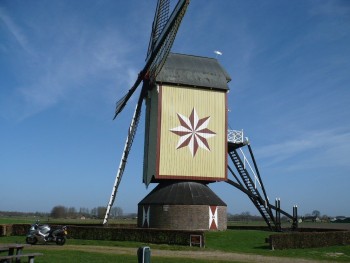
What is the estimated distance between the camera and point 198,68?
3522 centimetres

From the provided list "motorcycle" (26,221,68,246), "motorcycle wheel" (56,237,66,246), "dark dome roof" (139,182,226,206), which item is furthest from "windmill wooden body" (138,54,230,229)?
"motorcycle" (26,221,68,246)

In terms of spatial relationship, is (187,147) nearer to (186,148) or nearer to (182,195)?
(186,148)

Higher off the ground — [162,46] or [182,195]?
[162,46]

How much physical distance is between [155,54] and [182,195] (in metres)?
12.4

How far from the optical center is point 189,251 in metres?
22.6

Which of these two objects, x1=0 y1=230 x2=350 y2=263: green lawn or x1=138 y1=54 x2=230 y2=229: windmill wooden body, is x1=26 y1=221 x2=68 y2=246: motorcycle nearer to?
x1=0 y1=230 x2=350 y2=263: green lawn

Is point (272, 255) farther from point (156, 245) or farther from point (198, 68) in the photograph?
point (198, 68)

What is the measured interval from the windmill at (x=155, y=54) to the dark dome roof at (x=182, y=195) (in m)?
4.43

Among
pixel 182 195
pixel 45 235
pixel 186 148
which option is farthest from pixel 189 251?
pixel 186 148

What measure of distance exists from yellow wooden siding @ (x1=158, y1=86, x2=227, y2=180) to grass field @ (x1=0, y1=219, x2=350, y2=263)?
619 centimetres

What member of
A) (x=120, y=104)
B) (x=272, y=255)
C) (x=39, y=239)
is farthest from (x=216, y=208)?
(x=120, y=104)

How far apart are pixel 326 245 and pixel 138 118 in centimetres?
2038

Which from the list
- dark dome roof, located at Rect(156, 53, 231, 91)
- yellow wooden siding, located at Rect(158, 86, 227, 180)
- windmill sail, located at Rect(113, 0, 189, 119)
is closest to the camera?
windmill sail, located at Rect(113, 0, 189, 119)

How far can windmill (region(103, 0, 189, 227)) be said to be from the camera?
29.9 metres
